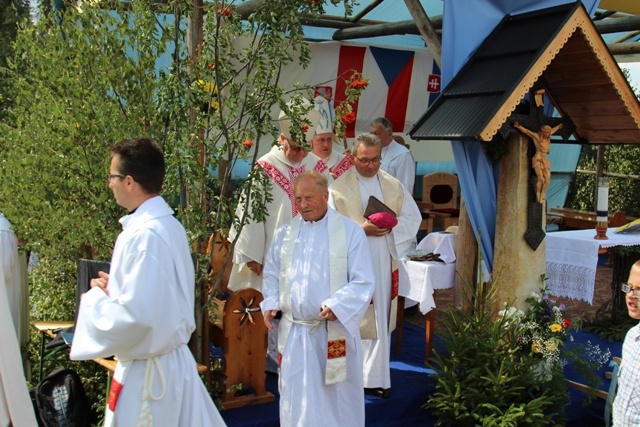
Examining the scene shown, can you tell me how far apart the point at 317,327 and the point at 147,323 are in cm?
157

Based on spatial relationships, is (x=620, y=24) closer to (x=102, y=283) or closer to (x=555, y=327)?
(x=555, y=327)

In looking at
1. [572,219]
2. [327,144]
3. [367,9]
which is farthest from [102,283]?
[572,219]

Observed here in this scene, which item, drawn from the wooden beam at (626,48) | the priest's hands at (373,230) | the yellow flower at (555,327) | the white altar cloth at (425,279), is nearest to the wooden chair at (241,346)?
the priest's hands at (373,230)

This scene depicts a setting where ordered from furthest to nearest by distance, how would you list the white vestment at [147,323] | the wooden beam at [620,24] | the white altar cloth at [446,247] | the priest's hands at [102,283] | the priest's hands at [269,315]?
the wooden beam at [620,24], the white altar cloth at [446,247], the priest's hands at [269,315], the priest's hands at [102,283], the white vestment at [147,323]

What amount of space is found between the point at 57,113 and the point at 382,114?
7.19 meters

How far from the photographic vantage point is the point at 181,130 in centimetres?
420

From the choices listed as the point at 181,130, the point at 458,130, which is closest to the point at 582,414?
the point at 458,130

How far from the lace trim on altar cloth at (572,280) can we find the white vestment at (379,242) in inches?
56.1

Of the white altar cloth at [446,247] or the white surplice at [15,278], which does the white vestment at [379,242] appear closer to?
the white altar cloth at [446,247]

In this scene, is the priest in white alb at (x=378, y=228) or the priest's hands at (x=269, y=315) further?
the priest in white alb at (x=378, y=228)

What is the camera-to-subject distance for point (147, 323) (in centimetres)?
300

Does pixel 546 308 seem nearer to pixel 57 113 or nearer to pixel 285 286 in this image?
pixel 285 286

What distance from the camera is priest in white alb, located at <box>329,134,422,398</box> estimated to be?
540cm

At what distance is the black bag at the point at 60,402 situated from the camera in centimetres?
460
